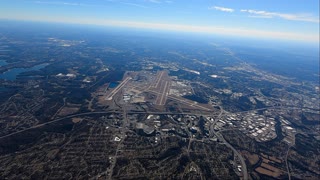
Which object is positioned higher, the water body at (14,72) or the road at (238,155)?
the water body at (14,72)

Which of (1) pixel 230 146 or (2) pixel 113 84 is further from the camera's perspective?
(2) pixel 113 84

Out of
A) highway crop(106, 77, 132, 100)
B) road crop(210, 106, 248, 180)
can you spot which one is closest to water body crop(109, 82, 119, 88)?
highway crop(106, 77, 132, 100)

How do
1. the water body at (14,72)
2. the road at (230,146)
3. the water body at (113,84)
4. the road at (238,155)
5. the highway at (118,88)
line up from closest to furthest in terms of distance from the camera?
the road at (238,155) < the road at (230,146) < the highway at (118,88) < the water body at (113,84) < the water body at (14,72)

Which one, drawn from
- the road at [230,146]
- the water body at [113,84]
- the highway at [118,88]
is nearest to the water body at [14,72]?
the water body at [113,84]

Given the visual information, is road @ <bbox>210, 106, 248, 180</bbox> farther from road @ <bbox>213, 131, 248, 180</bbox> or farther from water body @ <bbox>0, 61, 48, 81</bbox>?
water body @ <bbox>0, 61, 48, 81</bbox>

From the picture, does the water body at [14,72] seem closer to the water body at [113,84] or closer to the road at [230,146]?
the water body at [113,84]

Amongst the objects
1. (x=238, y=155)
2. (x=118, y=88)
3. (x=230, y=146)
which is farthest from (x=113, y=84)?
(x=238, y=155)

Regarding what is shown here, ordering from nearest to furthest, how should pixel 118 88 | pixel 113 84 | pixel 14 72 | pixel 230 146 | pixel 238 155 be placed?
pixel 238 155
pixel 230 146
pixel 118 88
pixel 113 84
pixel 14 72

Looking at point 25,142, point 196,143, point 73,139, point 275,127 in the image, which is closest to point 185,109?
point 196,143

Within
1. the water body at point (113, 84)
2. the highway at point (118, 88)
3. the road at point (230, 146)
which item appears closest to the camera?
the road at point (230, 146)

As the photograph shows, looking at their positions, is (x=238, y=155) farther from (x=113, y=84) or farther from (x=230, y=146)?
(x=113, y=84)

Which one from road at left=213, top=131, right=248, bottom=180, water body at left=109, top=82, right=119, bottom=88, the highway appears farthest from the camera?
water body at left=109, top=82, right=119, bottom=88

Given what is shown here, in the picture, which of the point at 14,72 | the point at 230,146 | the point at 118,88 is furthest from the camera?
the point at 14,72
